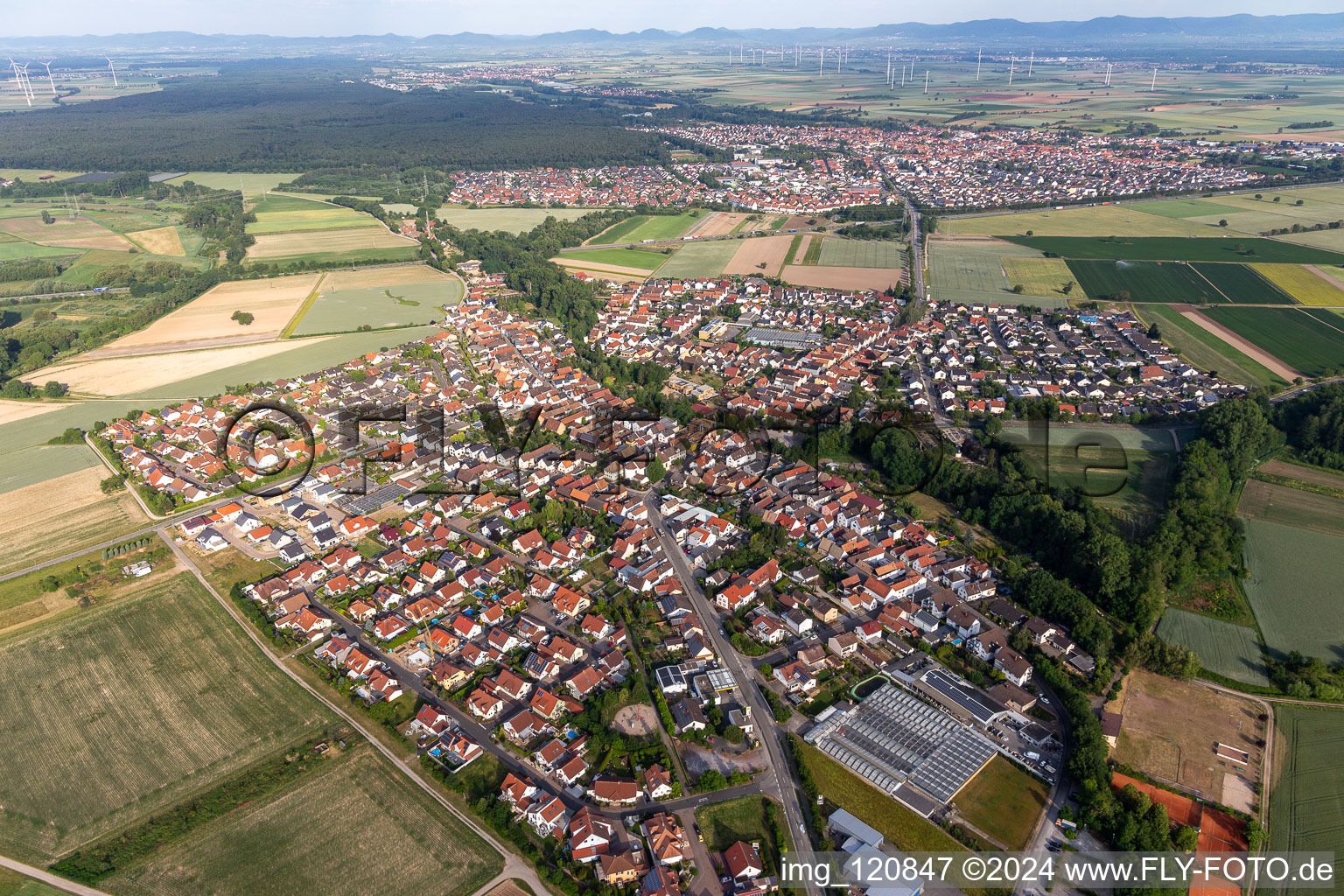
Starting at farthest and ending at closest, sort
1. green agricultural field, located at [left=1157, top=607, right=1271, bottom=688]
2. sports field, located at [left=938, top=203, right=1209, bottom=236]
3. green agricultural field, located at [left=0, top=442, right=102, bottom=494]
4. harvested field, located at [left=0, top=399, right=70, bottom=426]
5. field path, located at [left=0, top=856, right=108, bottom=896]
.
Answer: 1. sports field, located at [left=938, top=203, right=1209, bottom=236]
2. harvested field, located at [left=0, top=399, right=70, bottom=426]
3. green agricultural field, located at [left=0, top=442, right=102, bottom=494]
4. green agricultural field, located at [left=1157, top=607, right=1271, bottom=688]
5. field path, located at [left=0, top=856, right=108, bottom=896]

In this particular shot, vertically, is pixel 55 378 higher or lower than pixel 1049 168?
lower

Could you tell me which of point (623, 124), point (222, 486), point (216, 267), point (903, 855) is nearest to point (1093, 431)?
point (903, 855)

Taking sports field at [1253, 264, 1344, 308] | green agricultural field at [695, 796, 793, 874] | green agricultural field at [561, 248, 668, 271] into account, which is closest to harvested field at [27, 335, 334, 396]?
green agricultural field at [561, 248, 668, 271]

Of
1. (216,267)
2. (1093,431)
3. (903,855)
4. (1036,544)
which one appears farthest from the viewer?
(216,267)

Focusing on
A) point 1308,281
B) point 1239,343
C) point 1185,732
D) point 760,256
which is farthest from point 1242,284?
point 1185,732

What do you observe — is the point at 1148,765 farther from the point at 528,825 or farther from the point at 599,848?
the point at 528,825

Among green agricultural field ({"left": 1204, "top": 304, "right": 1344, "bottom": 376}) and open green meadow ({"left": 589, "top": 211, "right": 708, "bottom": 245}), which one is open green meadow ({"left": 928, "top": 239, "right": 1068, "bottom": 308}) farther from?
open green meadow ({"left": 589, "top": 211, "right": 708, "bottom": 245})
